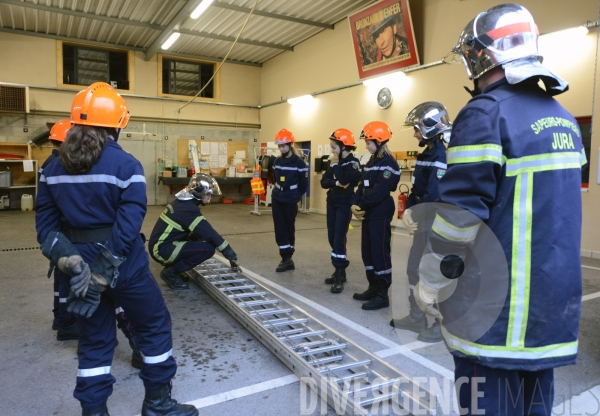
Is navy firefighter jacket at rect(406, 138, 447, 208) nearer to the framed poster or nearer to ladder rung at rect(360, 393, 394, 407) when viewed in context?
ladder rung at rect(360, 393, 394, 407)

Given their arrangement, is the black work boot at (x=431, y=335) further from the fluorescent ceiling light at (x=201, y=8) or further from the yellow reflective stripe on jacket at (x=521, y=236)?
the fluorescent ceiling light at (x=201, y=8)

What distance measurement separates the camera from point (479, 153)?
4.50 feet

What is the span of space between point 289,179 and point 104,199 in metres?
3.80

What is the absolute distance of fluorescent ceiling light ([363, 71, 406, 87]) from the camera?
9.99m

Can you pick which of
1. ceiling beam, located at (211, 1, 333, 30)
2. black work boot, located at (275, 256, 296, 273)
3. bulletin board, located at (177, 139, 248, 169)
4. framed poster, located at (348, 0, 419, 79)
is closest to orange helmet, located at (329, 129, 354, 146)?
black work boot, located at (275, 256, 296, 273)

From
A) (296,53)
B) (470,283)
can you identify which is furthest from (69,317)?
(296,53)

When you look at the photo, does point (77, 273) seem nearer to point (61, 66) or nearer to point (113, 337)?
point (113, 337)

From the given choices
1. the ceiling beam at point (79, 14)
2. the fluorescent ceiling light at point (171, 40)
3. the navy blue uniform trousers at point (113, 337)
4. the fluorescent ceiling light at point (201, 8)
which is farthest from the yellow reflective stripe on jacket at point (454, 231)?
the ceiling beam at point (79, 14)

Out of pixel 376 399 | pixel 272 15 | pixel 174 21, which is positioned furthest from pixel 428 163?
pixel 174 21

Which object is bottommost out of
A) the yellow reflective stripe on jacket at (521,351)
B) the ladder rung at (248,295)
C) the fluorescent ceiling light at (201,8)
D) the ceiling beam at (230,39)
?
the ladder rung at (248,295)

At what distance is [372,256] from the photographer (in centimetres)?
440

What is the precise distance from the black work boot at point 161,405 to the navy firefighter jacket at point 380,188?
8.64 feet

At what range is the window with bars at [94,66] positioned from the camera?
43.8 feet

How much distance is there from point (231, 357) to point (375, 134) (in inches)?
103
